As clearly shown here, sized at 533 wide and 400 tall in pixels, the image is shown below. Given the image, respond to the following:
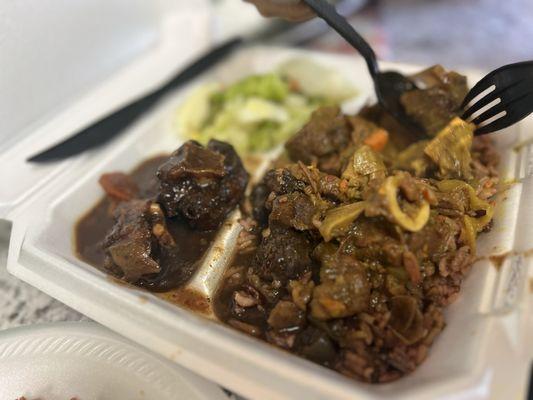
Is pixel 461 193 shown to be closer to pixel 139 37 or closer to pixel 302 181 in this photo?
pixel 302 181

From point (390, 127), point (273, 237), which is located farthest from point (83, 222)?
point (390, 127)

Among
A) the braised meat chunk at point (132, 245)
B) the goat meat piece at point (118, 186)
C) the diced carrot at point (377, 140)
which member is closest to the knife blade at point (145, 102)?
the goat meat piece at point (118, 186)

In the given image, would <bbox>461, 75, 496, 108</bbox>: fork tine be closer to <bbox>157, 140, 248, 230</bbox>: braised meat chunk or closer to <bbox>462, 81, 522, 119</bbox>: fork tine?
<bbox>462, 81, 522, 119</bbox>: fork tine

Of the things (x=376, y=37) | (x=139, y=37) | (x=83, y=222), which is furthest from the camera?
(x=376, y=37)

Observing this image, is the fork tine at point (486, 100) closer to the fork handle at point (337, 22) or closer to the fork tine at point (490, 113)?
the fork tine at point (490, 113)

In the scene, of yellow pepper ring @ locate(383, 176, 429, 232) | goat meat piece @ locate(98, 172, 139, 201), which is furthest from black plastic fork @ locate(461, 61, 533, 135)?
goat meat piece @ locate(98, 172, 139, 201)
